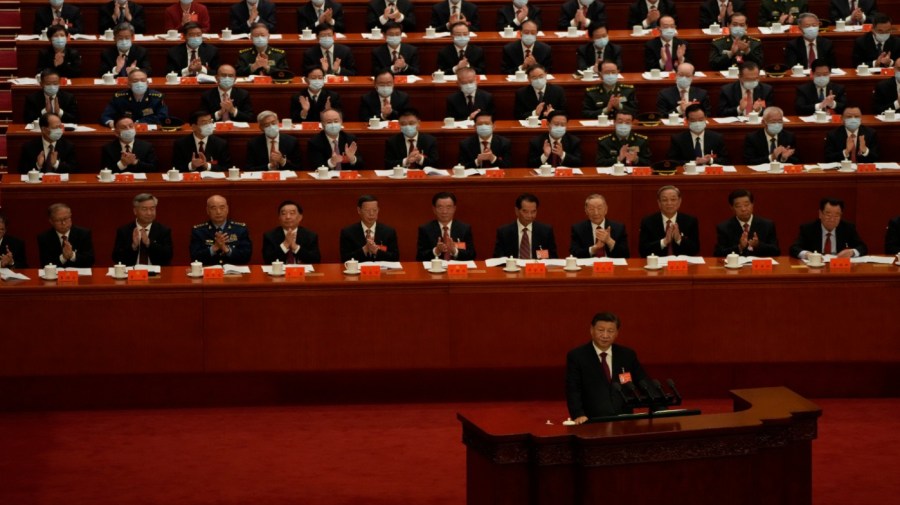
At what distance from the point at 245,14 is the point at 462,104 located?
280 cm

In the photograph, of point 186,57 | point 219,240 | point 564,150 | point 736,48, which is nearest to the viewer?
point 219,240

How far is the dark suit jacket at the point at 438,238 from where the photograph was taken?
10.8 metres

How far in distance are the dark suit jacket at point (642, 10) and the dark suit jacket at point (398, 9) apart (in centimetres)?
233

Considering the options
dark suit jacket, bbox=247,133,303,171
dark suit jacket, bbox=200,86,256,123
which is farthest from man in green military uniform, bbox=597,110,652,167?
dark suit jacket, bbox=200,86,256,123

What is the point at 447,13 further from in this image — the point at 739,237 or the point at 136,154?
the point at 739,237

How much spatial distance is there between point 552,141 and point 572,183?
0.76 metres

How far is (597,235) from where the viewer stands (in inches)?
417

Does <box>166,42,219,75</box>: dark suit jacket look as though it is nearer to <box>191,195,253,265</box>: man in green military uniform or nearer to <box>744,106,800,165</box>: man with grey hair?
<box>191,195,253,265</box>: man in green military uniform

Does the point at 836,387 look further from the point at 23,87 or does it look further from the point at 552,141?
the point at 23,87

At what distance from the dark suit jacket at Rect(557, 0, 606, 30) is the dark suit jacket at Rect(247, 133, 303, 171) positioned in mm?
3711

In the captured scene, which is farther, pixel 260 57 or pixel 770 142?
pixel 260 57

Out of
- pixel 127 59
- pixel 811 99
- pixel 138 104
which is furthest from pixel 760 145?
pixel 127 59

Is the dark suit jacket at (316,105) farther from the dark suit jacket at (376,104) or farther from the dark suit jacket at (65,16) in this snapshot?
the dark suit jacket at (65,16)

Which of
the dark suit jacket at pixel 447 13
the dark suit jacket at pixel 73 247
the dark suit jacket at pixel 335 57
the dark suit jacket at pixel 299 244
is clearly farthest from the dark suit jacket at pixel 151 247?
the dark suit jacket at pixel 447 13
